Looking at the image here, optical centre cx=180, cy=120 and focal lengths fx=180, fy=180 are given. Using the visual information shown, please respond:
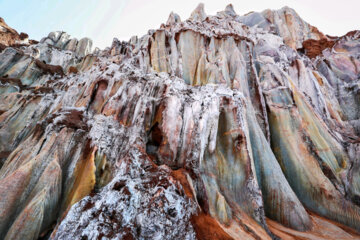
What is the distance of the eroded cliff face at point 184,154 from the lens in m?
5.42

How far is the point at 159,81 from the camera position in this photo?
35.7 feet

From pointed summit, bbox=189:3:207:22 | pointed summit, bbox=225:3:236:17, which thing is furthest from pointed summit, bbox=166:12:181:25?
pointed summit, bbox=225:3:236:17

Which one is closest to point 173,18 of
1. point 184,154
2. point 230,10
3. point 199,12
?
point 199,12

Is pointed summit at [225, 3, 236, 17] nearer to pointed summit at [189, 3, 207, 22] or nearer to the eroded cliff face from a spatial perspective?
pointed summit at [189, 3, 207, 22]

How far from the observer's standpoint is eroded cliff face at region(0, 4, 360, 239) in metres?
5.42

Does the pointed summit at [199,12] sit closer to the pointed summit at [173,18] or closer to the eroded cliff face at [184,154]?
the pointed summit at [173,18]

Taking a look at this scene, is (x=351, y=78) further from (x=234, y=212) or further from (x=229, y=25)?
(x=234, y=212)

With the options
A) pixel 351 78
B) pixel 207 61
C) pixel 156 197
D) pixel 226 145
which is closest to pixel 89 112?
pixel 156 197

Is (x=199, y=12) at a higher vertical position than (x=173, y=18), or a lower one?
higher

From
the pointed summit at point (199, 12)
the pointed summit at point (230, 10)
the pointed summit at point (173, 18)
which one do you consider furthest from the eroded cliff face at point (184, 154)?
the pointed summit at point (230, 10)

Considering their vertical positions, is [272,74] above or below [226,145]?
above

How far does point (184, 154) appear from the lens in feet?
28.0

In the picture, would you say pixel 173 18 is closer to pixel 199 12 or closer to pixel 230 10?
pixel 199 12

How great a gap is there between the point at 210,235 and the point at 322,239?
642 centimetres
